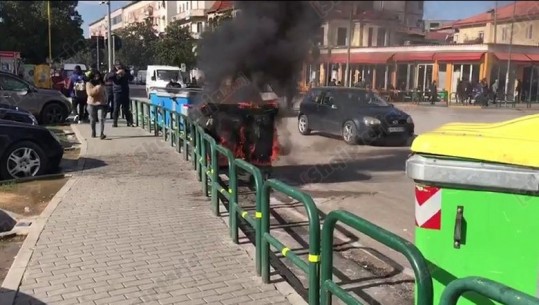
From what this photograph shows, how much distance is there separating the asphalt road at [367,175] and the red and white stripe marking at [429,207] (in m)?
0.97

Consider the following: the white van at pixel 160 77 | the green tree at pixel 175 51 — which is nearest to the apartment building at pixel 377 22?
the green tree at pixel 175 51

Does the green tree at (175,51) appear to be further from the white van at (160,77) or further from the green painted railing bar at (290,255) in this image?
→ the green painted railing bar at (290,255)

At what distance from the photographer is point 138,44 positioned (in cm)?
876

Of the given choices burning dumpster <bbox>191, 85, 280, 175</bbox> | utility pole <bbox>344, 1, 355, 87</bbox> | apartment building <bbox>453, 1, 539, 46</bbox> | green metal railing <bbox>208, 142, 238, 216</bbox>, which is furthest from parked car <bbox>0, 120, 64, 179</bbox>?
apartment building <bbox>453, 1, 539, 46</bbox>

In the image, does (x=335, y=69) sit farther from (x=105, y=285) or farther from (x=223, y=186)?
(x=105, y=285)

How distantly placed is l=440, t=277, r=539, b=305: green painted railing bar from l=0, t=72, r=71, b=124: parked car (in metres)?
14.6

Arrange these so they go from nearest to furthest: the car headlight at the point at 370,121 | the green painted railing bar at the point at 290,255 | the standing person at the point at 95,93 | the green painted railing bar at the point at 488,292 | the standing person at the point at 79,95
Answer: the green painted railing bar at the point at 488,292, the green painted railing bar at the point at 290,255, the standing person at the point at 95,93, the car headlight at the point at 370,121, the standing person at the point at 79,95

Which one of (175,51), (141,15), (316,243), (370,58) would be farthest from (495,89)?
(175,51)

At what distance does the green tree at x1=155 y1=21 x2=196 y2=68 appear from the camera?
6748mm

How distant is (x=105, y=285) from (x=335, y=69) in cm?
261

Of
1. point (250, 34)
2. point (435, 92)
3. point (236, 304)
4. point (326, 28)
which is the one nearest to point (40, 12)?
point (250, 34)

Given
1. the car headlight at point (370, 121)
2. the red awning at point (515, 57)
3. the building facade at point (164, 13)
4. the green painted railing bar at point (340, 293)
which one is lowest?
the green painted railing bar at point (340, 293)

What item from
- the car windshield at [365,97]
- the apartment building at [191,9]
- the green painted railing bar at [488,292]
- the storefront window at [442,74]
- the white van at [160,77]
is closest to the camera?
the green painted railing bar at [488,292]

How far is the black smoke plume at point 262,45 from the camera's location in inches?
123
